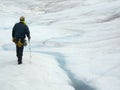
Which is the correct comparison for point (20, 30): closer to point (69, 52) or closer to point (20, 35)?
point (20, 35)

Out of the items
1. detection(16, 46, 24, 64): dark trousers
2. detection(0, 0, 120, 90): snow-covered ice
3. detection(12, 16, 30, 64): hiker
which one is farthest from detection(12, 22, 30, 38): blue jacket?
detection(0, 0, 120, 90): snow-covered ice

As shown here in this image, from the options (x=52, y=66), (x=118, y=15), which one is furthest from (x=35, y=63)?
(x=118, y=15)

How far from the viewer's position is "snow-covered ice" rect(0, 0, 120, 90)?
11.9 meters

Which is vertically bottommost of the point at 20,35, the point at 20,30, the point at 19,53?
the point at 19,53

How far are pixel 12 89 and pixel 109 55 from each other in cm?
463

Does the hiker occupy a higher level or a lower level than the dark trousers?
higher

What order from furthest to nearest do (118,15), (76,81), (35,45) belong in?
(118,15)
(35,45)
(76,81)

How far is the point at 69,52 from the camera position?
1547 cm

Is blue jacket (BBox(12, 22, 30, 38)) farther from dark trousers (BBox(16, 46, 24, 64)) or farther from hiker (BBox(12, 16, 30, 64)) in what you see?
dark trousers (BBox(16, 46, 24, 64))

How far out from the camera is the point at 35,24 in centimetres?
2347

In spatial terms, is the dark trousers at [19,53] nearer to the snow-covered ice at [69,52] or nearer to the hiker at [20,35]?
the hiker at [20,35]

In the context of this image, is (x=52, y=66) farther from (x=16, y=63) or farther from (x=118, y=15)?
(x=118, y=15)

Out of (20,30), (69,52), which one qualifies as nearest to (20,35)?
(20,30)

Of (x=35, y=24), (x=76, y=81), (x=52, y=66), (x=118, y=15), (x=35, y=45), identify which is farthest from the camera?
(x=35, y=24)
